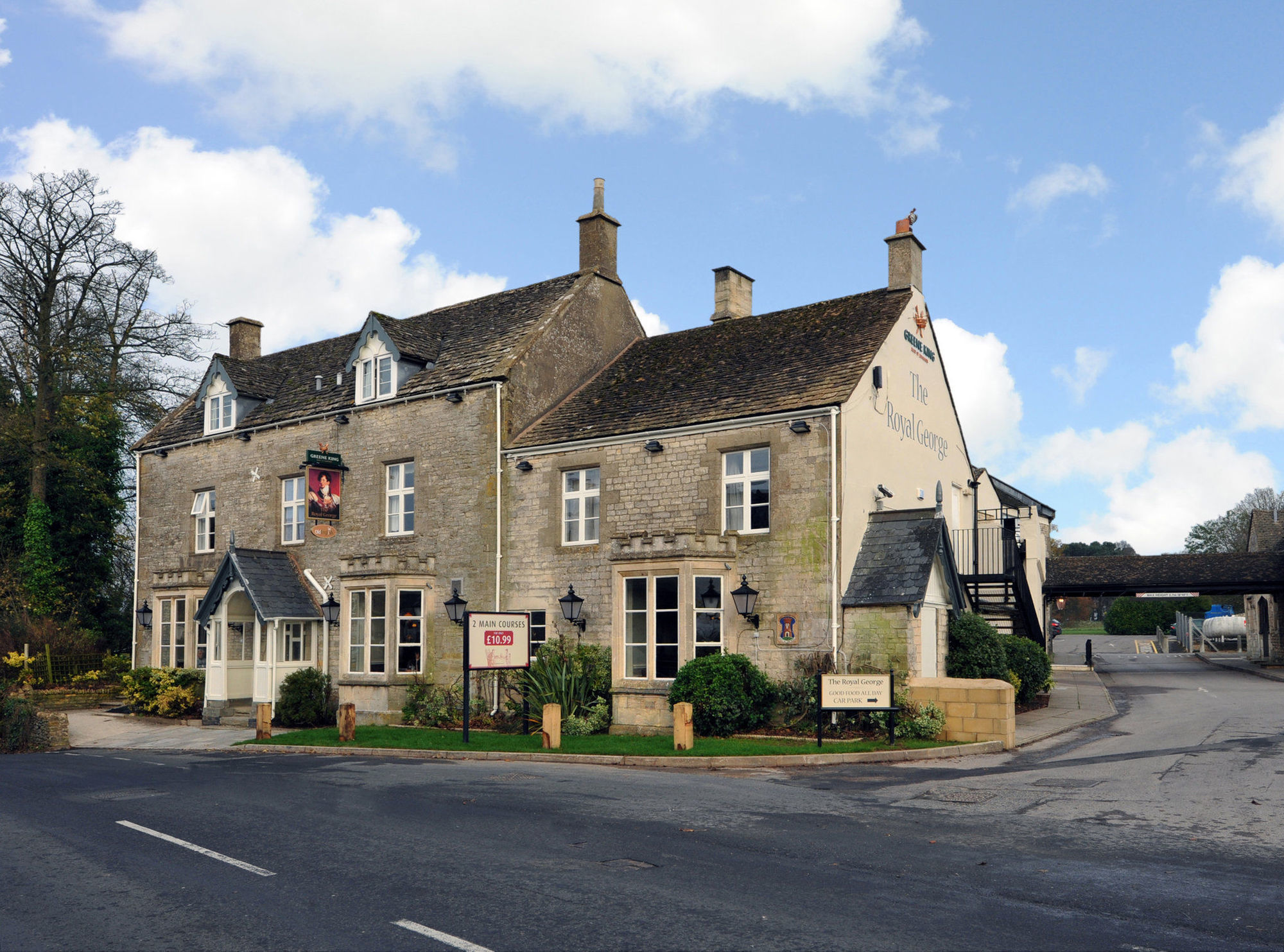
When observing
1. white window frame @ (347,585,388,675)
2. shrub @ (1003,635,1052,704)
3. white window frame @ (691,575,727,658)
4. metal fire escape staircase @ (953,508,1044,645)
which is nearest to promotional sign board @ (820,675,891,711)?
white window frame @ (691,575,727,658)

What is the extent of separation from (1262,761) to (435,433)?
17.8 m

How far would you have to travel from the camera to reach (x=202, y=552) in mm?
30625

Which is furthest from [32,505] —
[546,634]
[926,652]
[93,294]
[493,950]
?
[493,950]

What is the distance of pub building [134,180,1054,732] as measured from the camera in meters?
20.3

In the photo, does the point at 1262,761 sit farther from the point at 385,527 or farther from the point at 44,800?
the point at 385,527

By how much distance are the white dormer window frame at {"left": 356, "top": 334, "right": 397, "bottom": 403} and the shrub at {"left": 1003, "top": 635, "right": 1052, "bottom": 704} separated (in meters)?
15.9

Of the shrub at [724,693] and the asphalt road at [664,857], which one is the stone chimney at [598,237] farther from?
the asphalt road at [664,857]

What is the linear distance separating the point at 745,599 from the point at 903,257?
9.36m

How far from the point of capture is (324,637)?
26.7m

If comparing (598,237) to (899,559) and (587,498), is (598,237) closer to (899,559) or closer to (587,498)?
(587,498)

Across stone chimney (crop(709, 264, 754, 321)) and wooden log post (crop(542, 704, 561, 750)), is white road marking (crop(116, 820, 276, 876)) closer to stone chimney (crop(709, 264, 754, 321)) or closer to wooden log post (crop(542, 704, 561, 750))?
wooden log post (crop(542, 704, 561, 750))

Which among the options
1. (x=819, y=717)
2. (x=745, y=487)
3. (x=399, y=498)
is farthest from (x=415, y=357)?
(x=819, y=717)

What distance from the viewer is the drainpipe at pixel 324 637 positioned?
1037 inches

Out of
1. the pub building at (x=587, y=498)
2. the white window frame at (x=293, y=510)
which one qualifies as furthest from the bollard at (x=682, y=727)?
the white window frame at (x=293, y=510)
